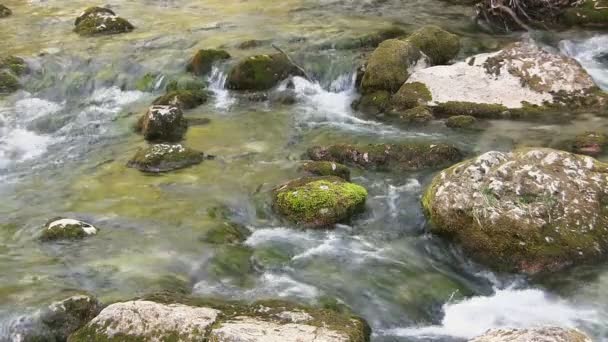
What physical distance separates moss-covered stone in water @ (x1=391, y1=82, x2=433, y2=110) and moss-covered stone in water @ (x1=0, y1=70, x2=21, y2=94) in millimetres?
10344

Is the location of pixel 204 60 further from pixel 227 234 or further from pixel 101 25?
pixel 227 234

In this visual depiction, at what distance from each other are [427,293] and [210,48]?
40.0 feet

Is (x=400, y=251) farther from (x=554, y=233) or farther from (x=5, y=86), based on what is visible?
(x=5, y=86)

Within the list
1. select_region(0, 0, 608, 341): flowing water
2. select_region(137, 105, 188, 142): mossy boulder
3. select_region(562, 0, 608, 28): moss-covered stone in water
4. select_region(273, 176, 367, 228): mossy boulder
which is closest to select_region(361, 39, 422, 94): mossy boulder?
select_region(0, 0, 608, 341): flowing water

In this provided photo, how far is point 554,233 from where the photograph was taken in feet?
26.2

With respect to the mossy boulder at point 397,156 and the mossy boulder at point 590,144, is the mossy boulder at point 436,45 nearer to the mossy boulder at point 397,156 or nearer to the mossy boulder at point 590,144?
the mossy boulder at point 397,156

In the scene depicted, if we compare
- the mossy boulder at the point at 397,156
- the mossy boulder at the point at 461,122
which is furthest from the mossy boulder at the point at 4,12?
the mossy boulder at the point at 461,122

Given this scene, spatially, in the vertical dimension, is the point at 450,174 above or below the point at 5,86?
above

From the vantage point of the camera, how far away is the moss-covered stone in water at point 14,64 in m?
17.3

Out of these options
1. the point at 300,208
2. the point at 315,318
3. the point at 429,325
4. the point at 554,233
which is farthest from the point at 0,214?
the point at 554,233

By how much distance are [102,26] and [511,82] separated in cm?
1403

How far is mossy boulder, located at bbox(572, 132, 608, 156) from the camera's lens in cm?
1097

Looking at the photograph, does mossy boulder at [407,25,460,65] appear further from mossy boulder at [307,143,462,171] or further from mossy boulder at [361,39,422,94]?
mossy boulder at [307,143,462,171]

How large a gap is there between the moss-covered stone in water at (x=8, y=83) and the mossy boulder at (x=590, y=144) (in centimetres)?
1411
